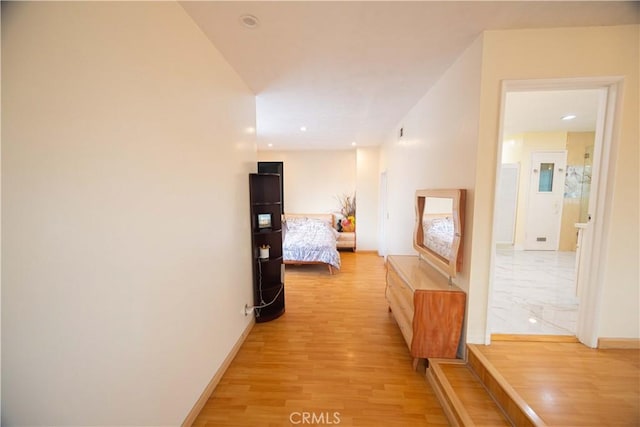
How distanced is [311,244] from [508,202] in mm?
4391

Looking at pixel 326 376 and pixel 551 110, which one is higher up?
pixel 551 110

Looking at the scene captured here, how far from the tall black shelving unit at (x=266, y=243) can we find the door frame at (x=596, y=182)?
6.89 ft

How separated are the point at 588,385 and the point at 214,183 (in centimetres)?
285

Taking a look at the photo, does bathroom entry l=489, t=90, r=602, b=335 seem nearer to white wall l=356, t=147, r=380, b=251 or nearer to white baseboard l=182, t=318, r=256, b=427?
white wall l=356, t=147, r=380, b=251

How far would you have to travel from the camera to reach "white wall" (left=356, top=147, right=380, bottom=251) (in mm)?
5555

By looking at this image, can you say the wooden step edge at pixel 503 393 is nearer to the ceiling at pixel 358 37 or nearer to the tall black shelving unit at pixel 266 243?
the tall black shelving unit at pixel 266 243

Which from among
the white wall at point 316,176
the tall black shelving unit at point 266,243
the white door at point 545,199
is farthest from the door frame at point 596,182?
the white wall at point 316,176

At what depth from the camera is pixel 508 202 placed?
4.91m

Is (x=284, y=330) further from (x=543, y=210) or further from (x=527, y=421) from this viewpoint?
(x=543, y=210)

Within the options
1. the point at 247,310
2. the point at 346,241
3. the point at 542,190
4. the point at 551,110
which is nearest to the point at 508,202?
the point at 542,190

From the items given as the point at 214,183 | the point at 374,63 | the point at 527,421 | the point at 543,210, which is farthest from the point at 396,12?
the point at 543,210

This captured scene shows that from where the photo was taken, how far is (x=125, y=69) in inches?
39.9

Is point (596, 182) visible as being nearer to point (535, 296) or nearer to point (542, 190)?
point (535, 296)

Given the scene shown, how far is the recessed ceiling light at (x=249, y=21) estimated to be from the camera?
1452 millimetres
